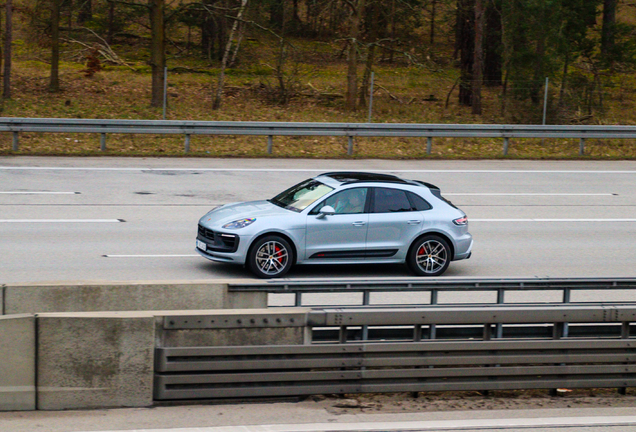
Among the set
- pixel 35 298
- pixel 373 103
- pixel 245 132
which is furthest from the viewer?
pixel 373 103

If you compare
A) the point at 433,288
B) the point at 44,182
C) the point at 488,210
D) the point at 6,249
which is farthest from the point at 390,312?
the point at 44,182

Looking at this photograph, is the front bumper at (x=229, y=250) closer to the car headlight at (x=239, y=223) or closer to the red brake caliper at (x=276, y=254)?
the car headlight at (x=239, y=223)

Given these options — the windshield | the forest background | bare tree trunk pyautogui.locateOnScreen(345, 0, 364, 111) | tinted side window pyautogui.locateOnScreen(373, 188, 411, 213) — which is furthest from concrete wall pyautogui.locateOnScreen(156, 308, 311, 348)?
bare tree trunk pyautogui.locateOnScreen(345, 0, 364, 111)

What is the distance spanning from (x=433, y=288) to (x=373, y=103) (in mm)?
21981

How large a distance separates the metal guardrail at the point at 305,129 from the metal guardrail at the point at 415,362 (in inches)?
637

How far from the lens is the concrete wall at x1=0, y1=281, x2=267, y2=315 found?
7.16 metres

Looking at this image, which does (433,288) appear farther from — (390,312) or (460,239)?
(460,239)

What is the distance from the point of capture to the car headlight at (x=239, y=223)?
10.7m

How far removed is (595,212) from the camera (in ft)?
54.7

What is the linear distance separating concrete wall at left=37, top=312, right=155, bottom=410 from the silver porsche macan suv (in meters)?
4.48

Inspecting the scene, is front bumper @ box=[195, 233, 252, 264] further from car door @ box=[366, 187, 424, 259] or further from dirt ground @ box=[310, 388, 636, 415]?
dirt ground @ box=[310, 388, 636, 415]

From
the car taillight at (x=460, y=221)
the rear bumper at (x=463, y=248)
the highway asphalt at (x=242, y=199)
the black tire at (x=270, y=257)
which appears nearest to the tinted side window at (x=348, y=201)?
the black tire at (x=270, y=257)

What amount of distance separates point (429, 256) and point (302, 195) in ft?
7.02

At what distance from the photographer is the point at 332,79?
3297cm
